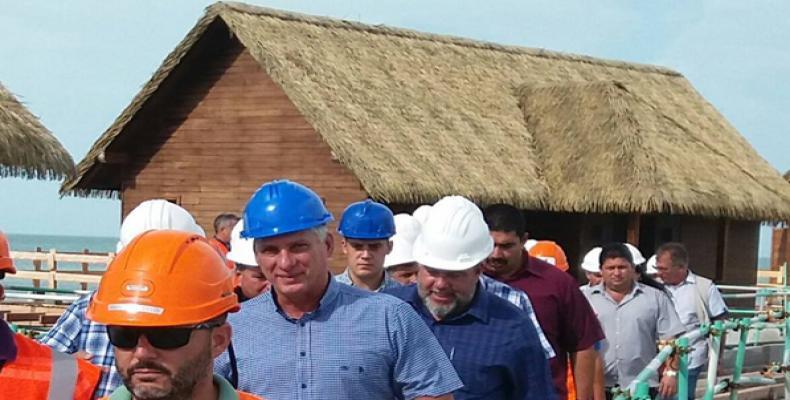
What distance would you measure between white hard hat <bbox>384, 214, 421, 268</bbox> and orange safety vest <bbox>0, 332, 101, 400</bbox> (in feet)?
14.9

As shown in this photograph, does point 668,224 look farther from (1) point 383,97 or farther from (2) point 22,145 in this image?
(2) point 22,145

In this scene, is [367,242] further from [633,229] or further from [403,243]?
[633,229]

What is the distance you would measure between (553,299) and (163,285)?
14.5 feet

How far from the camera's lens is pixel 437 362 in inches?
183

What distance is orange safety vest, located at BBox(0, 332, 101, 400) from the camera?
3645 mm

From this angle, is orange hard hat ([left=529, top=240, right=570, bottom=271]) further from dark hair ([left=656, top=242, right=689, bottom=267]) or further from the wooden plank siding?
the wooden plank siding

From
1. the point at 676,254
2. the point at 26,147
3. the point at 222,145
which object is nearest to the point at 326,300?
the point at 676,254

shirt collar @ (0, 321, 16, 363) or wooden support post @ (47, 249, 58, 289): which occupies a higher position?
shirt collar @ (0, 321, 16, 363)

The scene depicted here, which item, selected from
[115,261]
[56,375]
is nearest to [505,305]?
[56,375]

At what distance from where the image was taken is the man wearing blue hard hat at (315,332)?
14.9 feet

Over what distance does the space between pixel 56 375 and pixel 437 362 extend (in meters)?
1.38

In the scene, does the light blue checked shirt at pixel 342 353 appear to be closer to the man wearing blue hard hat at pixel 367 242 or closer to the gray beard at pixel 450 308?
the gray beard at pixel 450 308

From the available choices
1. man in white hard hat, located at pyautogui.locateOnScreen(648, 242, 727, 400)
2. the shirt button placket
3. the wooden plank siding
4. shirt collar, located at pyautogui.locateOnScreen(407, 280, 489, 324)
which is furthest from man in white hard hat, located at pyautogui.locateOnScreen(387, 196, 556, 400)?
the wooden plank siding

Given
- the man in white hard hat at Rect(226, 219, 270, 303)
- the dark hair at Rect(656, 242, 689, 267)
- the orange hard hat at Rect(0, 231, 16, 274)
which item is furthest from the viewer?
the dark hair at Rect(656, 242, 689, 267)
